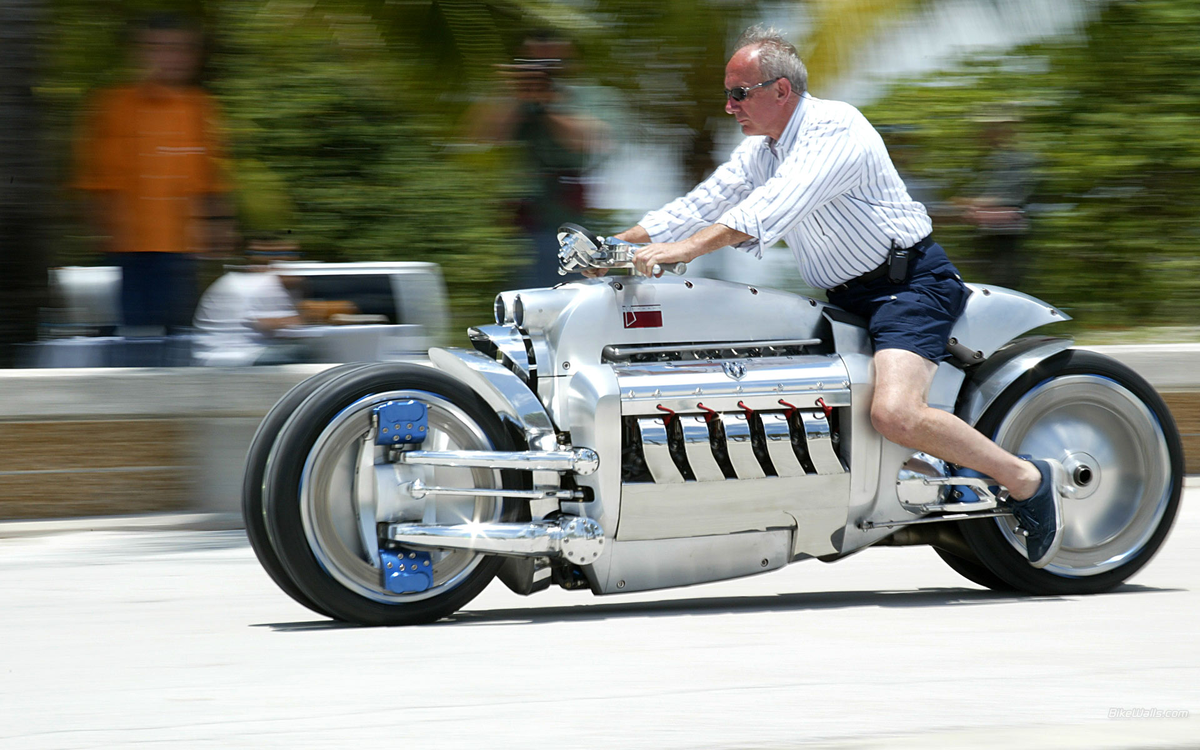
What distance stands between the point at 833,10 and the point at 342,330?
331 cm

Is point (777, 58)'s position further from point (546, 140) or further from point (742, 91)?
point (546, 140)

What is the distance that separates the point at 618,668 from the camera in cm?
344

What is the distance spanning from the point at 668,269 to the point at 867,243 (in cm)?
62

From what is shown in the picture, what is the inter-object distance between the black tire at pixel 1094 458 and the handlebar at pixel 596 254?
115cm

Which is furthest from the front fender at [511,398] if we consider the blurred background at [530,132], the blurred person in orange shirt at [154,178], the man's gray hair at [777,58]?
the blurred person in orange shirt at [154,178]

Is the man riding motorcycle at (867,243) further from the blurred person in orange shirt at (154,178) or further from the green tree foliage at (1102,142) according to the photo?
the green tree foliage at (1102,142)

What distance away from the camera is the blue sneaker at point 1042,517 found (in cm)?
427

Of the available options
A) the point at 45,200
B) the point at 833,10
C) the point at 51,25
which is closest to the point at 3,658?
the point at 45,200

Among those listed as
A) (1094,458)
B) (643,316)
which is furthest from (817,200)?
(1094,458)

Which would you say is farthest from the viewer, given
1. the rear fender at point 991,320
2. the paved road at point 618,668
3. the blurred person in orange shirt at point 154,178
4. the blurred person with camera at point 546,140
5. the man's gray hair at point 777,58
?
the blurred person with camera at point 546,140

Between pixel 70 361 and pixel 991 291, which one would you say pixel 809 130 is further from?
pixel 70 361

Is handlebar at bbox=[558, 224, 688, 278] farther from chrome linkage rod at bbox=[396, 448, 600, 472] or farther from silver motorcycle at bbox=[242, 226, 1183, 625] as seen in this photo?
chrome linkage rod at bbox=[396, 448, 600, 472]

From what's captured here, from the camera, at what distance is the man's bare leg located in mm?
4141

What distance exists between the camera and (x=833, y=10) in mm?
8078
